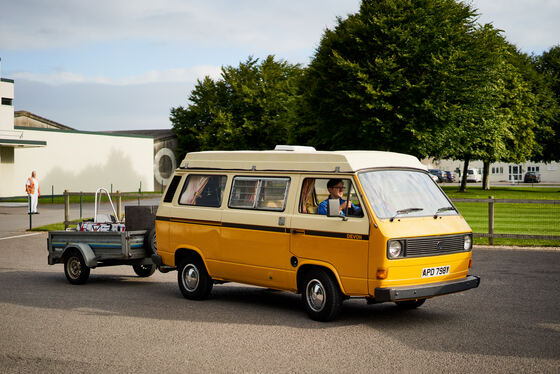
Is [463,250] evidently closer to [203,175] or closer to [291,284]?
[291,284]

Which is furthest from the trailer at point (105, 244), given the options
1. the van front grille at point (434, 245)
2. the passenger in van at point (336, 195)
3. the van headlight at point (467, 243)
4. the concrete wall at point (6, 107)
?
the concrete wall at point (6, 107)

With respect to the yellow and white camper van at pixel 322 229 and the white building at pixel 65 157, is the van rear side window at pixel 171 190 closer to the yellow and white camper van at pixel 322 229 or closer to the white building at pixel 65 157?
the yellow and white camper van at pixel 322 229

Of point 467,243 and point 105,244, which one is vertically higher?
point 467,243

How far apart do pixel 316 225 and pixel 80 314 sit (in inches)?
132

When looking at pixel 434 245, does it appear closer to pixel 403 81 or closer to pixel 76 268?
pixel 76 268

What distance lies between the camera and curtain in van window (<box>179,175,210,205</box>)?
10.5 metres

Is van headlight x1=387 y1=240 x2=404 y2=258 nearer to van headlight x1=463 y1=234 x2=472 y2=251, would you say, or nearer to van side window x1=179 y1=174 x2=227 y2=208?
van headlight x1=463 y1=234 x2=472 y2=251

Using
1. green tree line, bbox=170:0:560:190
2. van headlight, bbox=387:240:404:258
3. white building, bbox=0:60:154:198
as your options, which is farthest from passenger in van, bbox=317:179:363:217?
white building, bbox=0:60:154:198

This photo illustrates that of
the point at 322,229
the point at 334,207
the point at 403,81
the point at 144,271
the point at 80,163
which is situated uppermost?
Answer: the point at 403,81

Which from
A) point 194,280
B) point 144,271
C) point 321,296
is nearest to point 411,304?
point 321,296

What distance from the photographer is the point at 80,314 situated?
9078 millimetres

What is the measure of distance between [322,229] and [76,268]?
539 cm

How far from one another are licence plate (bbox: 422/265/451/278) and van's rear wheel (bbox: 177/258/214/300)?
3.42 meters

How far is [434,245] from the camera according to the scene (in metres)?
8.36
